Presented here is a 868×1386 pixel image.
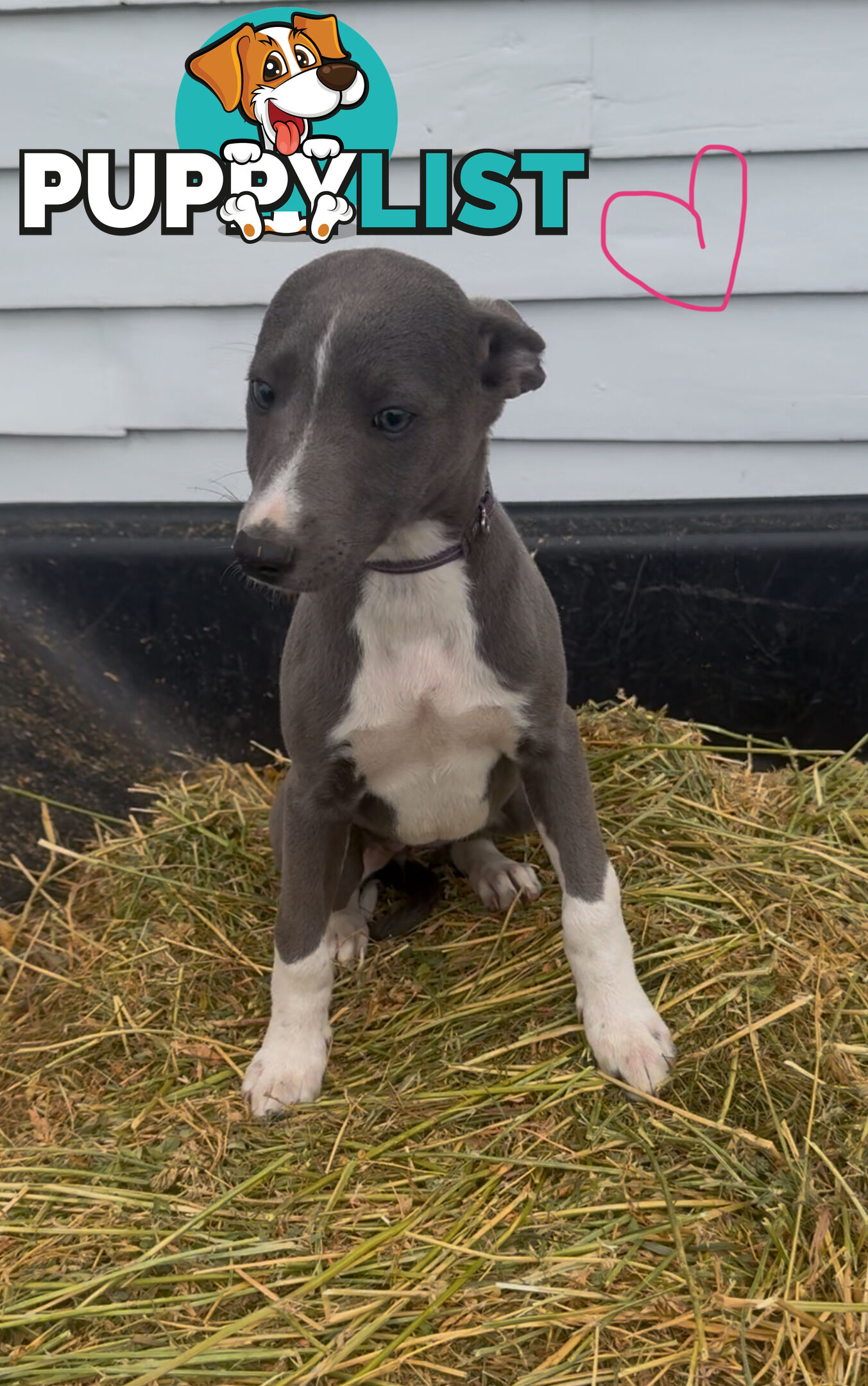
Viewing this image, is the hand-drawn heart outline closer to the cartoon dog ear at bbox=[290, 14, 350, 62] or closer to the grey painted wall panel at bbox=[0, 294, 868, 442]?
the grey painted wall panel at bbox=[0, 294, 868, 442]

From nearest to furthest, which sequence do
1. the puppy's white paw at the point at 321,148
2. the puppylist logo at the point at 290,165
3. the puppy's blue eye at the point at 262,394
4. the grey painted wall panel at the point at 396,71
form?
the puppy's blue eye at the point at 262,394 < the grey painted wall panel at the point at 396,71 < the puppylist logo at the point at 290,165 < the puppy's white paw at the point at 321,148

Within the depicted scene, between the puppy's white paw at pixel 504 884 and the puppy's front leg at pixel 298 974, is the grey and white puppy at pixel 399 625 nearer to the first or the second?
the puppy's front leg at pixel 298 974

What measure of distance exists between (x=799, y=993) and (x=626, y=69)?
2.49 metres

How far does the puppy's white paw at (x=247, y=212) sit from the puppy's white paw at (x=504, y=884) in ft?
6.59

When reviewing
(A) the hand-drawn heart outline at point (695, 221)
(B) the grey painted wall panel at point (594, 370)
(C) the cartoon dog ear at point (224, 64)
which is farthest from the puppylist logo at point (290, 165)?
(B) the grey painted wall panel at point (594, 370)

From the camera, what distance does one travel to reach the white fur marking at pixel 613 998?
229cm

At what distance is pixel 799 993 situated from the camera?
7.95 ft

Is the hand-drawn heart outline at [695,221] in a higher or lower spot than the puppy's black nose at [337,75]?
lower

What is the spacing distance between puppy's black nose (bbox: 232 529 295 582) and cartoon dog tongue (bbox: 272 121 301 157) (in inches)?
87.7

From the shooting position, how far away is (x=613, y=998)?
92.0 inches

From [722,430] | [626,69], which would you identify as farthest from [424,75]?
[722,430]

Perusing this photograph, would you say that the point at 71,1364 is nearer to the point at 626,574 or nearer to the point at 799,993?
the point at 799,993

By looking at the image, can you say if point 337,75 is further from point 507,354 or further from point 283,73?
point 507,354

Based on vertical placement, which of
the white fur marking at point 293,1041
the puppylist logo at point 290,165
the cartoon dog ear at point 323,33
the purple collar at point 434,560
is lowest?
the white fur marking at point 293,1041
